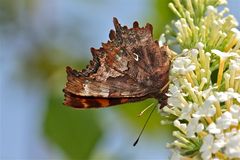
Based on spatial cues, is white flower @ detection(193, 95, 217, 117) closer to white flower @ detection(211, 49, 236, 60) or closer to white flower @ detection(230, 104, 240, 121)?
white flower @ detection(230, 104, 240, 121)

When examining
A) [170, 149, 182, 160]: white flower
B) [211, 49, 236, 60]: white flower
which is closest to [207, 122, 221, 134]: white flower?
[170, 149, 182, 160]: white flower

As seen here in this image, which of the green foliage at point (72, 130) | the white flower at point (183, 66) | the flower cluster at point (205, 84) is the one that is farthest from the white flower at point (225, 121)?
the green foliage at point (72, 130)

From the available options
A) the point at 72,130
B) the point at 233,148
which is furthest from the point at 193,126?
→ the point at 72,130

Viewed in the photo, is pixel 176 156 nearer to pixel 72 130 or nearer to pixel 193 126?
pixel 193 126

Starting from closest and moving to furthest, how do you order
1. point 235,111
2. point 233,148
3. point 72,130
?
point 233,148
point 235,111
point 72,130

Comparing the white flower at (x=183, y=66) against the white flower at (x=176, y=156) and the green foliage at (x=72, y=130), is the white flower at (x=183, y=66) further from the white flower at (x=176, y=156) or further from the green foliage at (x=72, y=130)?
the green foliage at (x=72, y=130)

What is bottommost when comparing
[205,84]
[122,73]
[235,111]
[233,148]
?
[233,148]
